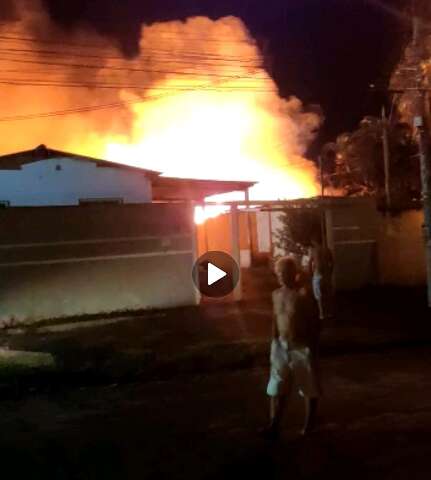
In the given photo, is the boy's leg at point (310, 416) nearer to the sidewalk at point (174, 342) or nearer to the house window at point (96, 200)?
the sidewalk at point (174, 342)

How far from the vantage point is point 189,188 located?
21.9 metres

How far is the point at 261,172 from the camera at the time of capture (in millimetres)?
31484

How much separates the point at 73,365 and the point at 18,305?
4441 mm

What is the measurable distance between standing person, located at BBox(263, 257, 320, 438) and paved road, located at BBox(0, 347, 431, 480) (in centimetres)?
24

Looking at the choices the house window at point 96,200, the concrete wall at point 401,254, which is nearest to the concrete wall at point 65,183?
the house window at point 96,200

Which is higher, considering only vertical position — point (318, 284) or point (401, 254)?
point (401, 254)

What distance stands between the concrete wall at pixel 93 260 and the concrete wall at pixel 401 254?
16.9 ft

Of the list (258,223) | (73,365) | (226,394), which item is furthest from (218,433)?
(258,223)

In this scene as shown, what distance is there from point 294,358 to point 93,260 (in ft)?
29.2

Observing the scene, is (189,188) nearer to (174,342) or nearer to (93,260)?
(93,260)

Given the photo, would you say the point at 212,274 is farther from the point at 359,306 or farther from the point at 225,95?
the point at 225,95

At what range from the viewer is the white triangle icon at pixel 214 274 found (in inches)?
610
